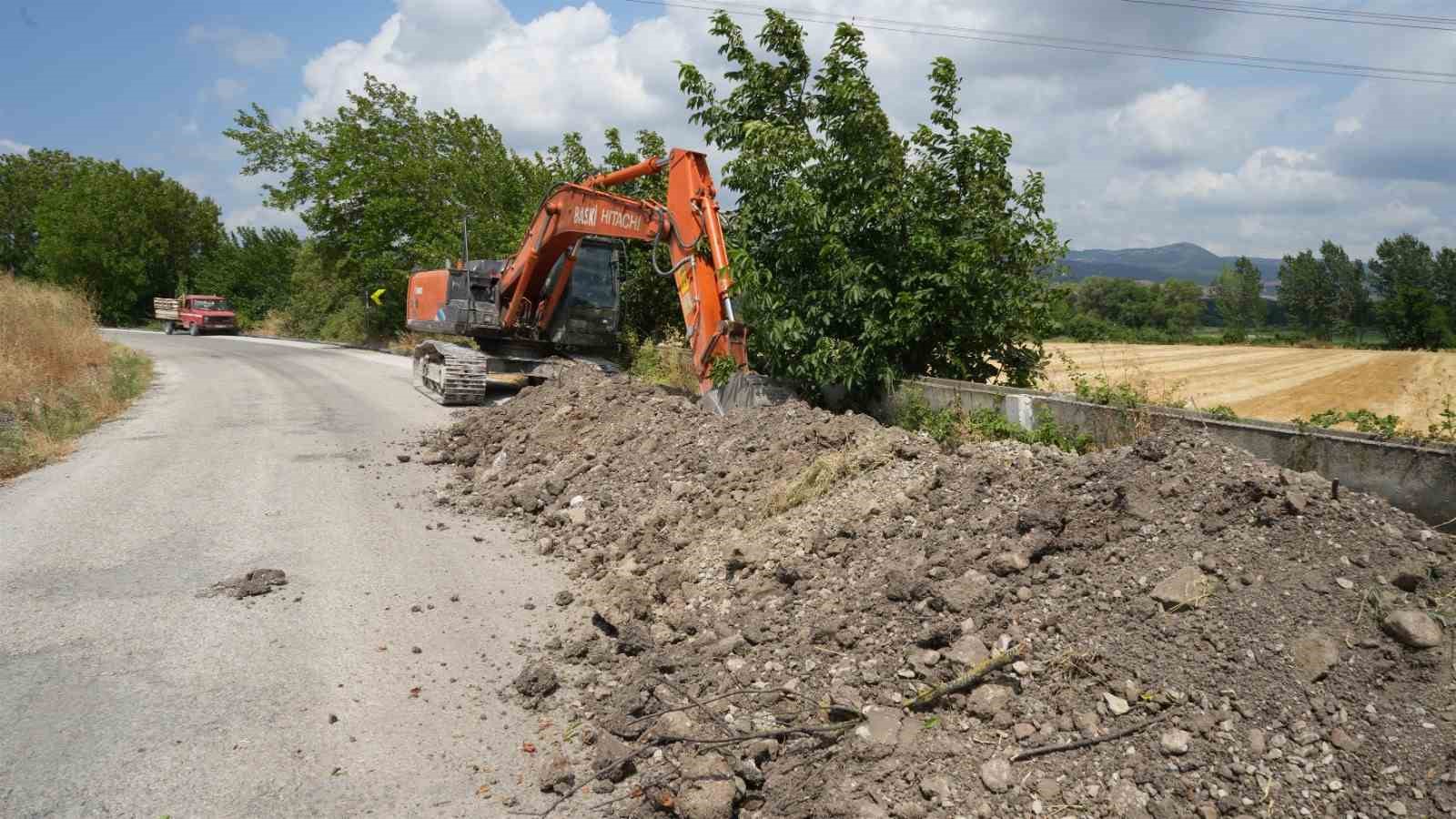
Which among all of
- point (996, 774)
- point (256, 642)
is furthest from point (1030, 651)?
point (256, 642)

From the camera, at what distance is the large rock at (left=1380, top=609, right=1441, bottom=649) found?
10.6ft

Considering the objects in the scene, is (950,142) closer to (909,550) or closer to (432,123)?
(909,550)

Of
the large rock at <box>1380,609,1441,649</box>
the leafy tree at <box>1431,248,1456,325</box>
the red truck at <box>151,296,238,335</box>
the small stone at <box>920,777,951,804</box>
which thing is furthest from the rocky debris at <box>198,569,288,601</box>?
the leafy tree at <box>1431,248,1456,325</box>

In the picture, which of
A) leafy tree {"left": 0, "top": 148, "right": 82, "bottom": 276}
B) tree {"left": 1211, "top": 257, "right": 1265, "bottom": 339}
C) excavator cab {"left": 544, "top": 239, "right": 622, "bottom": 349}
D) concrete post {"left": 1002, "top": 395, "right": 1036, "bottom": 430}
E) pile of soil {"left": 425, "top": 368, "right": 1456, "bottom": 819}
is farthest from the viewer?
tree {"left": 1211, "top": 257, "right": 1265, "bottom": 339}

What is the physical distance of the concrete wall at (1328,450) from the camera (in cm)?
437

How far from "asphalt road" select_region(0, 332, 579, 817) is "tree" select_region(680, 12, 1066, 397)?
357 centimetres

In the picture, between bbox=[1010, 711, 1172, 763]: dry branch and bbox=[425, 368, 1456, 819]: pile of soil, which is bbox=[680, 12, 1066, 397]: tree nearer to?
bbox=[425, 368, 1456, 819]: pile of soil

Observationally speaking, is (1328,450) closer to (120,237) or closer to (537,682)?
(537,682)

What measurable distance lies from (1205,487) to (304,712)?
4.52 metres

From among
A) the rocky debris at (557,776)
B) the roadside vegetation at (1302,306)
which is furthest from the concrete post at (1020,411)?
the roadside vegetation at (1302,306)

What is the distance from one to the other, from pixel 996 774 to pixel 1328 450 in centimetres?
296

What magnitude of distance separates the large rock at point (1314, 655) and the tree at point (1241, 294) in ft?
197

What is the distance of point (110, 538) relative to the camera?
696 cm

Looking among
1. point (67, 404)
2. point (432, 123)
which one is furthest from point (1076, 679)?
point (432, 123)
